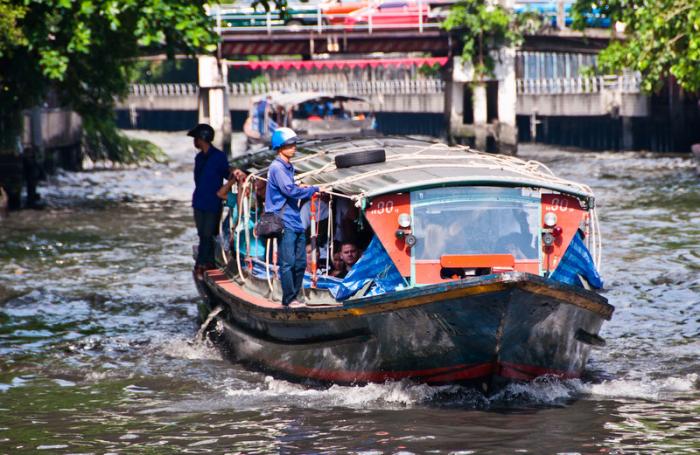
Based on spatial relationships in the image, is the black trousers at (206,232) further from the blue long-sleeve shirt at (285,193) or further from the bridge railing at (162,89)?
the bridge railing at (162,89)

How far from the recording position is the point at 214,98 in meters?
42.2

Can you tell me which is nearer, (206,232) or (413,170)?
(413,170)

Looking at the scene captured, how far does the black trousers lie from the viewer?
1448 cm

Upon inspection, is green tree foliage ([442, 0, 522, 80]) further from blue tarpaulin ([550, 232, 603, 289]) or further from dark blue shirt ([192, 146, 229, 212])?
blue tarpaulin ([550, 232, 603, 289])

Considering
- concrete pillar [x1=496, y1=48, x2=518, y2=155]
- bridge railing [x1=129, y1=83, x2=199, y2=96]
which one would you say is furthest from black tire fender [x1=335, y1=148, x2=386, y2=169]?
bridge railing [x1=129, y1=83, x2=199, y2=96]

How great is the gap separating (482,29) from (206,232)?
27738 millimetres

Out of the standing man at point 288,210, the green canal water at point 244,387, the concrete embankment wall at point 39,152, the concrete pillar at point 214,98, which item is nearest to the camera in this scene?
the green canal water at point 244,387

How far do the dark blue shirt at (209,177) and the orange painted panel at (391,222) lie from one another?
3.40 m

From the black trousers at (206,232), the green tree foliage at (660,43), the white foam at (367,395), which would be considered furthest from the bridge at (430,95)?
the white foam at (367,395)

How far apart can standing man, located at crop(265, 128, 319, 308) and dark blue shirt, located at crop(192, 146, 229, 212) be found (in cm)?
275

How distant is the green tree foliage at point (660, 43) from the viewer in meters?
21.2

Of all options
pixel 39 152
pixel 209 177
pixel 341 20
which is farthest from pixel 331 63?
pixel 209 177

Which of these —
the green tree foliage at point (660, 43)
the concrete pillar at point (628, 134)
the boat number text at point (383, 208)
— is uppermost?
the green tree foliage at point (660, 43)

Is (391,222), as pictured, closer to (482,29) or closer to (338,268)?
(338,268)
